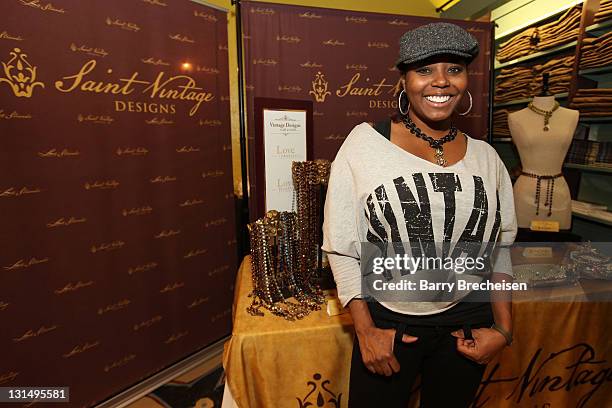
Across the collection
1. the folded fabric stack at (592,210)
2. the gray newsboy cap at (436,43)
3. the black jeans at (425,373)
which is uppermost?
the gray newsboy cap at (436,43)

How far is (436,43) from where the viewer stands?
2.86 ft

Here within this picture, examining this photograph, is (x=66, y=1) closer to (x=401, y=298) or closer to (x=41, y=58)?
(x=41, y=58)

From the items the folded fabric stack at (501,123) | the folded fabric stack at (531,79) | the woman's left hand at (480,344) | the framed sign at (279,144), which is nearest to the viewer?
the woman's left hand at (480,344)

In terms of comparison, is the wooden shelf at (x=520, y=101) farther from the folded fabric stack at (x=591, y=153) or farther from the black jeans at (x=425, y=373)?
the black jeans at (x=425, y=373)

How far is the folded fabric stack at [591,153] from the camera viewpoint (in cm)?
230

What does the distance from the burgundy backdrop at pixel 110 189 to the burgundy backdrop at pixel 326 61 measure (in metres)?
0.34

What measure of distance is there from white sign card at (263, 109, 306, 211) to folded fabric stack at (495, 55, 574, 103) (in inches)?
64.8

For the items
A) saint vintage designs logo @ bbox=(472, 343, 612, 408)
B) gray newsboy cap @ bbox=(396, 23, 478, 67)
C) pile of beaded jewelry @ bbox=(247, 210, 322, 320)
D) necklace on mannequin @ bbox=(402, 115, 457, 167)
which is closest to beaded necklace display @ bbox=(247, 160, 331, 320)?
pile of beaded jewelry @ bbox=(247, 210, 322, 320)

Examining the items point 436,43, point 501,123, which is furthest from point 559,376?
point 501,123

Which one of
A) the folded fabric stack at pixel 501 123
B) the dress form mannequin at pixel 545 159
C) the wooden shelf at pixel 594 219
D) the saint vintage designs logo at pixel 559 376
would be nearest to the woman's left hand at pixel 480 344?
the saint vintage designs logo at pixel 559 376

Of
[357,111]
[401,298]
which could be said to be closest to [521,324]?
[401,298]

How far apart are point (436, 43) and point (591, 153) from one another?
2167mm

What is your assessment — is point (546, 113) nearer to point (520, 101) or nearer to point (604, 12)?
point (604, 12)

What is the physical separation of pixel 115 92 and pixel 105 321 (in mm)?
1144
